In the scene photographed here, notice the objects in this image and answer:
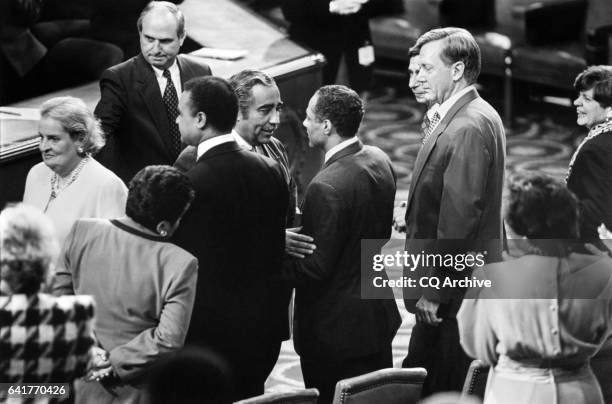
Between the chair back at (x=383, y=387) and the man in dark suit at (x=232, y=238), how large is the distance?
61 cm

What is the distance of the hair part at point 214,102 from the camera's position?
3.45 metres

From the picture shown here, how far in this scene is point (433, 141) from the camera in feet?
12.6

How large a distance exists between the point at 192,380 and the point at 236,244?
0.49 metres

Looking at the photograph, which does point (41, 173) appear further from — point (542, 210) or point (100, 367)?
point (542, 210)

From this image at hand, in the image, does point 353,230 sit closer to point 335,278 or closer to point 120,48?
point 335,278

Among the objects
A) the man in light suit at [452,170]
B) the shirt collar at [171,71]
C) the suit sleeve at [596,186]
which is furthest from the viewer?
the shirt collar at [171,71]

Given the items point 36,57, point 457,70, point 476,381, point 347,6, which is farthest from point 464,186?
point 347,6

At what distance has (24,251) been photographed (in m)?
2.81

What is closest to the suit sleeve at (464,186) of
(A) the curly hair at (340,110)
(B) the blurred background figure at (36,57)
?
(A) the curly hair at (340,110)

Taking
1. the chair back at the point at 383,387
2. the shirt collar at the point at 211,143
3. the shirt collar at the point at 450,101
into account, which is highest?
the shirt collar at the point at 211,143

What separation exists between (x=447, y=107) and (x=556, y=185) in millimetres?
794

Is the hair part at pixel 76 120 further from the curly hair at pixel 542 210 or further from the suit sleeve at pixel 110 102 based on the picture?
the curly hair at pixel 542 210

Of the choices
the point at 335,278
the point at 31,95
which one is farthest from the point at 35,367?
the point at 31,95

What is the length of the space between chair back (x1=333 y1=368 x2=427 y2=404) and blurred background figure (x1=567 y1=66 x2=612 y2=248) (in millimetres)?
1137
